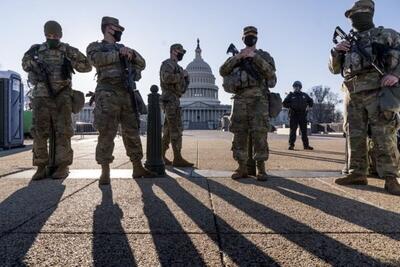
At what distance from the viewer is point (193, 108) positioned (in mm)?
111625

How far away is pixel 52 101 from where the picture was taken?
5.20 m

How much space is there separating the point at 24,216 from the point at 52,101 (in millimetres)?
2687

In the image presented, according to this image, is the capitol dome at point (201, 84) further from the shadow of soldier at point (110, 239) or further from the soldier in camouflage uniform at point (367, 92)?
the shadow of soldier at point (110, 239)

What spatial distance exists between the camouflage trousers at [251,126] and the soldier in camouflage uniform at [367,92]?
1004 mm

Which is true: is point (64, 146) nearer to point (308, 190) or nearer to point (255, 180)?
point (255, 180)

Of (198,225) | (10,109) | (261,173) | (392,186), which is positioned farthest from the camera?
(10,109)

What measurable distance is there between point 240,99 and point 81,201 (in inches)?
101

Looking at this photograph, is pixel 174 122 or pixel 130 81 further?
pixel 174 122

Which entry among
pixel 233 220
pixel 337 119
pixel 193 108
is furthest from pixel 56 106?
pixel 193 108

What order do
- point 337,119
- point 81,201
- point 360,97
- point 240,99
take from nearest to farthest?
point 81,201, point 360,97, point 240,99, point 337,119

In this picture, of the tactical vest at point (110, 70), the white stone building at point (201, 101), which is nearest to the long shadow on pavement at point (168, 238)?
the tactical vest at point (110, 70)

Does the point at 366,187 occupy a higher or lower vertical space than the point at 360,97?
lower

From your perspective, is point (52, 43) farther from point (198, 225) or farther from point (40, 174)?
point (198, 225)

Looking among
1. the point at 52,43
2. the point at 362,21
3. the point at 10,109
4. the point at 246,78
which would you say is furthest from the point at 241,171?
the point at 10,109
